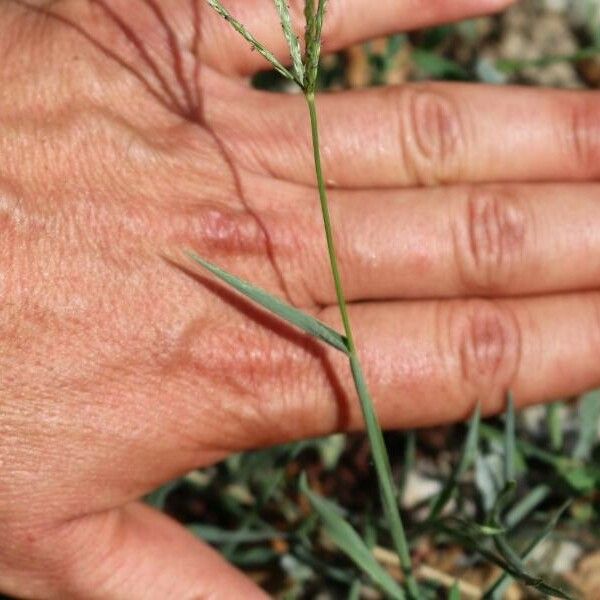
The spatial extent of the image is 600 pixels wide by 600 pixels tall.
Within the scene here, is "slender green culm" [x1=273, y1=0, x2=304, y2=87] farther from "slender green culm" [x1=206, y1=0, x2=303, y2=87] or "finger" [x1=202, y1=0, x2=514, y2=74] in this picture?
"finger" [x1=202, y1=0, x2=514, y2=74]

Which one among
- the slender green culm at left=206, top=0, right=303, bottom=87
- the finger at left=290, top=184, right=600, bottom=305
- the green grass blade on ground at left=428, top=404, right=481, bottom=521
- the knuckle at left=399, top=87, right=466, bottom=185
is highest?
the slender green culm at left=206, top=0, right=303, bottom=87

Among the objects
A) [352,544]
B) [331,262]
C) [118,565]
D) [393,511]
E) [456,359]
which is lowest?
[118,565]

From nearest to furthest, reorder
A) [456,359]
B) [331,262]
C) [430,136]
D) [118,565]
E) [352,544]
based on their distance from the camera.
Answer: [331,262], [352,544], [118,565], [456,359], [430,136]

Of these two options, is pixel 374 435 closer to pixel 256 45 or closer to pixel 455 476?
pixel 455 476

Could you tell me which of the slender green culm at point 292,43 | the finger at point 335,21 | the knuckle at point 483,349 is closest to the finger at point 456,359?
the knuckle at point 483,349

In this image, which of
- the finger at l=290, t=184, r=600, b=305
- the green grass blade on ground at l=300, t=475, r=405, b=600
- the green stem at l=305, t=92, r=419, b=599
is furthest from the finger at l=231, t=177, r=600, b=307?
the green grass blade on ground at l=300, t=475, r=405, b=600

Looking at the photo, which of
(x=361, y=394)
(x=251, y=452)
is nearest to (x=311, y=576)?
(x=251, y=452)

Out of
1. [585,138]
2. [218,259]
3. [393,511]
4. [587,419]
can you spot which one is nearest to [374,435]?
[393,511]
